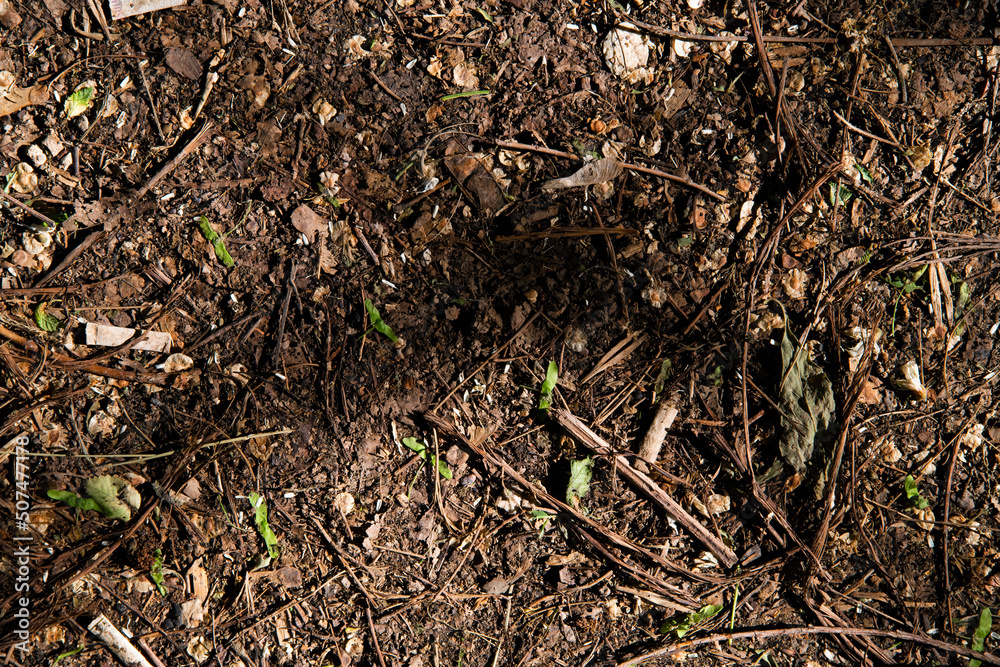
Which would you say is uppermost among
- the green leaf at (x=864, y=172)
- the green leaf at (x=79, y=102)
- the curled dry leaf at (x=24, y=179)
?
the green leaf at (x=79, y=102)

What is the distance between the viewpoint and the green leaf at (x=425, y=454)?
71.3 inches

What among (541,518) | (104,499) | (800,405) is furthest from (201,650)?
(800,405)

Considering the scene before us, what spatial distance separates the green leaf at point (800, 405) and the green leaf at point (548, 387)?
73cm

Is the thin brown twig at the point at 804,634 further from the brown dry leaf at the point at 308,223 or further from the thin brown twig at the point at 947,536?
the brown dry leaf at the point at 308,223

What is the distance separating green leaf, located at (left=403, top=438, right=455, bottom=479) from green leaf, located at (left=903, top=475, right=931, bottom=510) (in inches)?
60.4

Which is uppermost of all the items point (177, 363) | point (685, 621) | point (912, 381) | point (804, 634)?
point (177, 363)

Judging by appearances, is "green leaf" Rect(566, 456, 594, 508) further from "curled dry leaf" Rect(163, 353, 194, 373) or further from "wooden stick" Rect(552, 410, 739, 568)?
"curled dry leaf" Rect(163, 353, 194, 373)

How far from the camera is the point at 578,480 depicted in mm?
1808

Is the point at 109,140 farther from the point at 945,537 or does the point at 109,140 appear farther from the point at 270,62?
the point at 945,537

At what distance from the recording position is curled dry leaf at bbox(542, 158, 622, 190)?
184 centimetres

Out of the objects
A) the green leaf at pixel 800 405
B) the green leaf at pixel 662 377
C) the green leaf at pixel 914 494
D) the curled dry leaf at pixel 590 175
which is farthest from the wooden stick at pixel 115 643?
the green leaf at pixel 914 494

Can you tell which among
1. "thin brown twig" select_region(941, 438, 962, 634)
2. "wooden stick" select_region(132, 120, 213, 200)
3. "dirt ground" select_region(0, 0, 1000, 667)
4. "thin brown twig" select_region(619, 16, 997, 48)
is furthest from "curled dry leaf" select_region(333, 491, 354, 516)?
"thin brown twig" select_region(941, 438, 962, 634)

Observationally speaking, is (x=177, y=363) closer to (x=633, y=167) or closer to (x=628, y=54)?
(x=633, y=167)

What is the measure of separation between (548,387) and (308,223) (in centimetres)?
94
